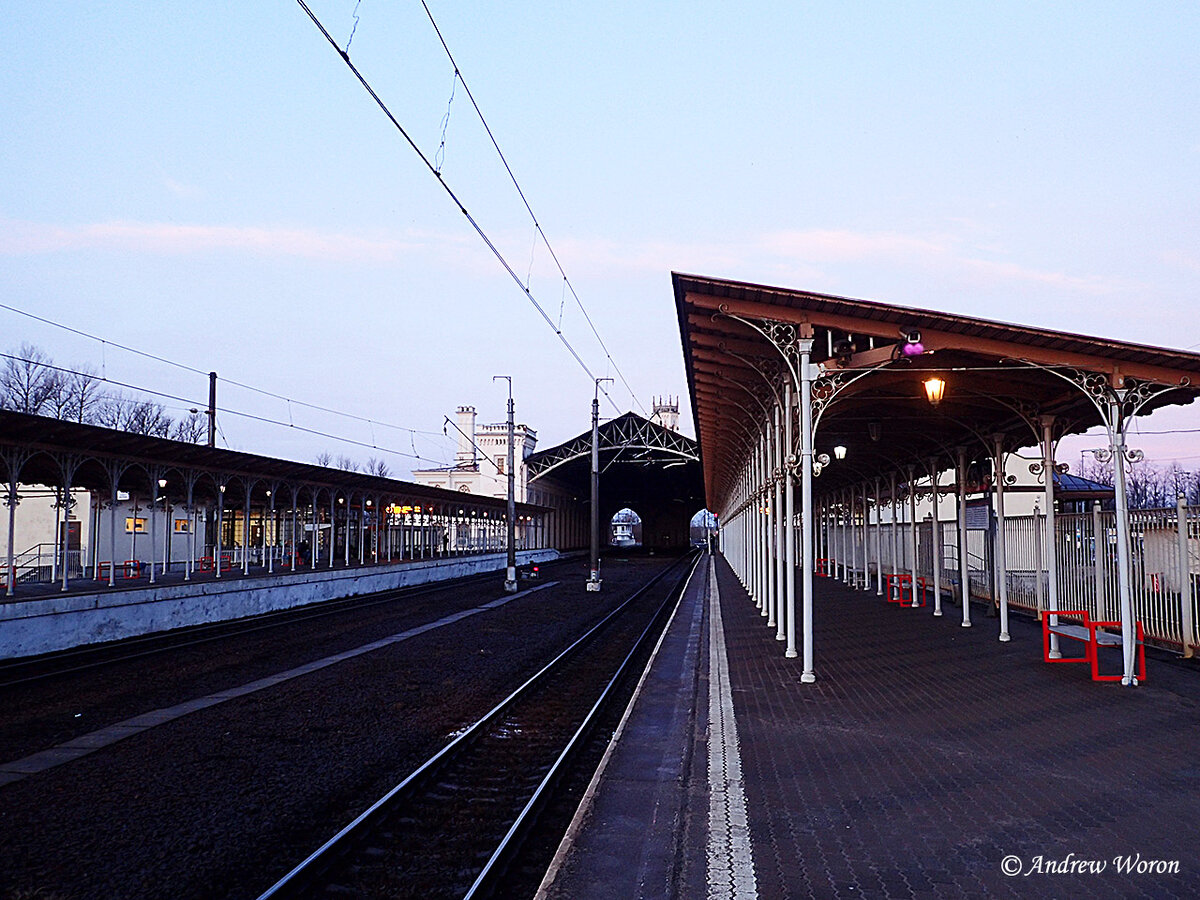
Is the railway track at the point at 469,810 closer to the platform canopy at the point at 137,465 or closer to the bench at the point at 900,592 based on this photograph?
the platform canopy at the point at 137,465

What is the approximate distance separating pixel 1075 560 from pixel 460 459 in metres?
67.4

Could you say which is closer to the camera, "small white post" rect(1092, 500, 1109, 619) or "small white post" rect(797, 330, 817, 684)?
"small white post" rect(797, 330, 817, 684)

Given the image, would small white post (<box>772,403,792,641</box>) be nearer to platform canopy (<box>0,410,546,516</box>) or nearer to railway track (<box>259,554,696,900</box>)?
railway track (<box>259,554,696,900</box>)

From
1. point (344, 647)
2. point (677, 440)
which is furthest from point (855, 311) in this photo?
point (677, 440)

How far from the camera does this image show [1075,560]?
15953 millimetres

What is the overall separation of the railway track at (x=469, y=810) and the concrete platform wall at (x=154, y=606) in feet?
33.7

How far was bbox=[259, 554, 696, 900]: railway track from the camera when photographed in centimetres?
561

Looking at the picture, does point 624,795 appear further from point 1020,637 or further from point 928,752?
point 1020,637

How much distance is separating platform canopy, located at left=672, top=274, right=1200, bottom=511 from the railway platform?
378 cm

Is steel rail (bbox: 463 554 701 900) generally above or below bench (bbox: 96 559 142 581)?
below

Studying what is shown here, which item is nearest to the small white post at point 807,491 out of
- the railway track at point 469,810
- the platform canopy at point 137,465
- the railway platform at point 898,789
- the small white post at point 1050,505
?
the railway platform at point 898,789

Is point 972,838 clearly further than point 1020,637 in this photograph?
No

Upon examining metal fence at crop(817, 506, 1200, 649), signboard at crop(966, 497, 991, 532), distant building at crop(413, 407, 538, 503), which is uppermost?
distant building at crop(413, 407, 538, 503)

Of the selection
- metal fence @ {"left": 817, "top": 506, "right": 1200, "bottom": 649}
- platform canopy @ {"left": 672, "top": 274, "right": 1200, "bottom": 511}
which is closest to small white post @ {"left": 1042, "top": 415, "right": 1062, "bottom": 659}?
platform canopy @ {"left": 672, "top": 274, "right": 1200, "bottom": 511}
